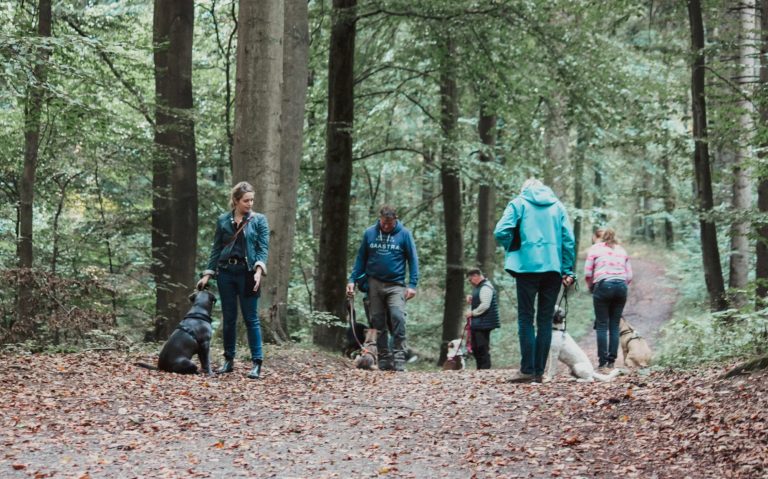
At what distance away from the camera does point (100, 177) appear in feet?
49.5

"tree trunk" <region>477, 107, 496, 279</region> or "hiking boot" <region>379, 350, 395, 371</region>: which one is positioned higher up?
"tree trunk" <region>477, 107, 496, 279</region>

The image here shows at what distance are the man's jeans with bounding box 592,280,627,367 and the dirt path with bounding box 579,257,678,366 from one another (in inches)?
338

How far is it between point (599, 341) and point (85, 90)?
7820 millimetres

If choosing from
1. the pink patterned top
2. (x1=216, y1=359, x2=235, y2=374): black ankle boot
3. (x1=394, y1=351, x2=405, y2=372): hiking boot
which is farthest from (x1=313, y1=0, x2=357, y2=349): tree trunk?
(x1=216, y1=359, x2=235, y2=374): black ankle boot

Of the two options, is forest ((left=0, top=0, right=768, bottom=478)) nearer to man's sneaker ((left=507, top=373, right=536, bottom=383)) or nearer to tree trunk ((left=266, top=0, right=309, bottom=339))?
tree trunk ((left=266, top=0, right=309, bottom=339))

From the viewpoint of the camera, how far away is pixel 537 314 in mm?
7961

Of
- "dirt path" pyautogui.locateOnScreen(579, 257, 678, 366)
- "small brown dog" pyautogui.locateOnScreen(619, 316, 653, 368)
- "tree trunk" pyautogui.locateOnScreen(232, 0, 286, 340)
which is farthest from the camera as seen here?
"dirt path" pyautogui.locateOnScreen(579, 257, 678, 366)

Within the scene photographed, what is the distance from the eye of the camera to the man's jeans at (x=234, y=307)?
28.0 feet

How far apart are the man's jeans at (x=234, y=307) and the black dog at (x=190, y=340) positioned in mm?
200

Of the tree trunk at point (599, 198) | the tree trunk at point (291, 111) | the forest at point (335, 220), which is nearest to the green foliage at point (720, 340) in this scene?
the forest at point (335, 220)

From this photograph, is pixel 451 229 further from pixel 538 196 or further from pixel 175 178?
pixel 538 196

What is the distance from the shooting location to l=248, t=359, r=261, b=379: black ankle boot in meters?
8.55

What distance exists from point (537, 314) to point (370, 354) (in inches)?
142

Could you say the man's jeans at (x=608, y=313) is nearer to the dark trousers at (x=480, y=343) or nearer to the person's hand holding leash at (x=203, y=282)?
the dark trousers at (x=480, y=343)
